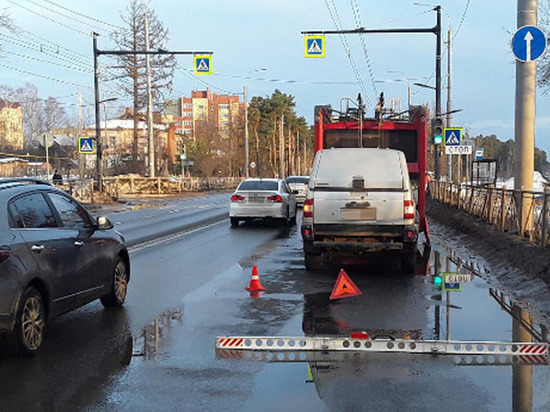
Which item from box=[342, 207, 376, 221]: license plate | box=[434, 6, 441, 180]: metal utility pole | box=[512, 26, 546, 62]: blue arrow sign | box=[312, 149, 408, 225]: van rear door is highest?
box=[434, 6, 441, 180]: metal utility pole

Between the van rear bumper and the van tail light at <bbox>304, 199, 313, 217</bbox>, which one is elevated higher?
the van tail light at <bbox>304, 199, 313, 217</bbox>

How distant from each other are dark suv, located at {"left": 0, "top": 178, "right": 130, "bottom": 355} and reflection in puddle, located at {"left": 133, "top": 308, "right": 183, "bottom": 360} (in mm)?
807

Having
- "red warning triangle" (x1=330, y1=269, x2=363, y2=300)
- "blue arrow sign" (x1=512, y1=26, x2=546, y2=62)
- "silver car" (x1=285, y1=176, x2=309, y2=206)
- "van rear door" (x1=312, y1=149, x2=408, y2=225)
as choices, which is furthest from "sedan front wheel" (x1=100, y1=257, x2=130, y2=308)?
"silver car" (x1=285, y1=176, x2=309, y2=206)

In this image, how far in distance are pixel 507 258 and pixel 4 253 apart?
31.5ft

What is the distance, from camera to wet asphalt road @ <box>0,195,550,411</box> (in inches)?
201

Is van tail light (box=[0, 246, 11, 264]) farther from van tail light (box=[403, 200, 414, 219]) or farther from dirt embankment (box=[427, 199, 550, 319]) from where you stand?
van tail light (box=[403, 200, 414, 219])

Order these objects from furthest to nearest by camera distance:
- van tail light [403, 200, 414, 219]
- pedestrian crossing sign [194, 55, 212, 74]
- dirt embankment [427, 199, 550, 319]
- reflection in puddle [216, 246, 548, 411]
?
pedestrian crossing sign [194, 55, 212, 74]
van tail light [403, 200, 414, 219]
dirt embankment [427, 199, 550, 319]
reflection in puddle [216, 246, 548, 411]

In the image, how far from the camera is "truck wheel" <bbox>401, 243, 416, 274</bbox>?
11.1 metres

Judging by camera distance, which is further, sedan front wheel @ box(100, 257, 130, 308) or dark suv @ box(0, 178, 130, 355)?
sedan front wheel @ box(100, 257, 130, 308)

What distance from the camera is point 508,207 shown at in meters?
14.5

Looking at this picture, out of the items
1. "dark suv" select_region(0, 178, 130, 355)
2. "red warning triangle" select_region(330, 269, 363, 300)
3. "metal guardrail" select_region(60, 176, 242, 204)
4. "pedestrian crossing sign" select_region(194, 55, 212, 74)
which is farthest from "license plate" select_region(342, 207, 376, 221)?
"metal guardrail" select_region(60, 176, 242, 204)

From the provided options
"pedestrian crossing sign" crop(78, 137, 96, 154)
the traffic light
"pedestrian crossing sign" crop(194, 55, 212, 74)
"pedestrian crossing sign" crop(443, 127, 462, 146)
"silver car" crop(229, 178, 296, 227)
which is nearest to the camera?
"silver car" crop(229, 178, 296, 227)

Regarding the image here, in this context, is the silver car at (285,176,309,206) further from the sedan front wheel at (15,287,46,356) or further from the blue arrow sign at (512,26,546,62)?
the sedan front wheel at (15,287,46,356)

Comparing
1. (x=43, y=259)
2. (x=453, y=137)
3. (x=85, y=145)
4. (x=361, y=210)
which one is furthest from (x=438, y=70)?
(x=43, y=259)
